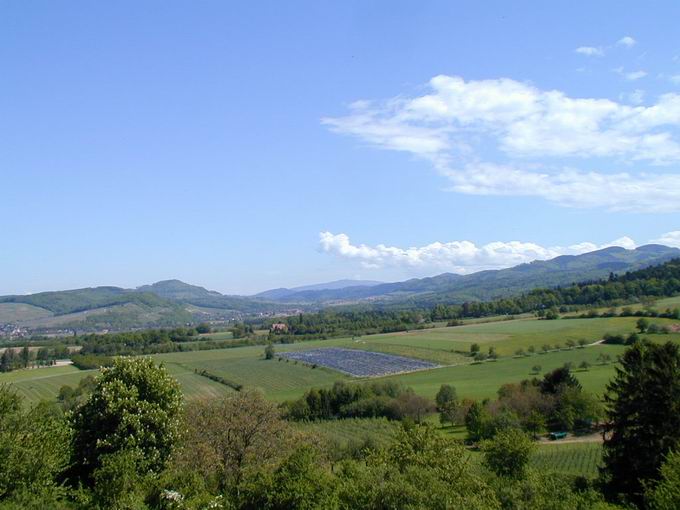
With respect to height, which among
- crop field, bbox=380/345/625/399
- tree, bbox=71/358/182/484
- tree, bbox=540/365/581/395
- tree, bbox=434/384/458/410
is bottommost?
crop field, bbox=380/345/625/399

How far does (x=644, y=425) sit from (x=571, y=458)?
15.0 meters

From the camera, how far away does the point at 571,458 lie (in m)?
45.3

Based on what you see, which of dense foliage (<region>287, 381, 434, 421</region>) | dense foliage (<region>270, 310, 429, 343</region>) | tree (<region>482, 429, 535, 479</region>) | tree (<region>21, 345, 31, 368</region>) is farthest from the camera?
dense foliage (<region>270, 310, 429, 343</region>)

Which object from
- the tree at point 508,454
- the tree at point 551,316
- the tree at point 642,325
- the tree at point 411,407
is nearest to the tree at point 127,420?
the tree at point 508,454

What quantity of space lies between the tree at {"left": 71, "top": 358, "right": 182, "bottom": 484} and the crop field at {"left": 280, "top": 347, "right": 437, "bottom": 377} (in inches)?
2705

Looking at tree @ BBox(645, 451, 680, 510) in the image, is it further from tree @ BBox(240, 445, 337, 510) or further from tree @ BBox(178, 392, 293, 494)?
tree @ BBox(178, 392, 293, 494)

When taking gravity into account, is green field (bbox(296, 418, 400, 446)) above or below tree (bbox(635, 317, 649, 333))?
below

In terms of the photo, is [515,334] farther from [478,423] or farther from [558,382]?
[478,423]

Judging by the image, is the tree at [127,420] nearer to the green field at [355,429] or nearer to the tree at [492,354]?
the green field at [355,429]

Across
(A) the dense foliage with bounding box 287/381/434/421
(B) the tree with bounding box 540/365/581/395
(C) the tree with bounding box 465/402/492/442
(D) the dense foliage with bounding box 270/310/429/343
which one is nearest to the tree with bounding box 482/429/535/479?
(C) the tree with bounding box 465/402/492/442

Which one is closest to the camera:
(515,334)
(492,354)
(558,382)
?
(558,382)

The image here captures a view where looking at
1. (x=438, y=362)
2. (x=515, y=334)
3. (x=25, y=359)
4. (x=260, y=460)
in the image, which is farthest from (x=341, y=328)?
(x=260, y=460)

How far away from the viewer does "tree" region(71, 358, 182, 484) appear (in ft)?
89.3

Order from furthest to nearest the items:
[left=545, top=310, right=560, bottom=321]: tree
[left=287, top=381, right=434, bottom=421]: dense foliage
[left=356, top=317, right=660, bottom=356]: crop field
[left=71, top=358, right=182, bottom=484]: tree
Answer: [left=545, top=310, right=560, bottom=321]: tree, [left=356, top=317, right=660, bottom=356]: crop field, [left=287, top=381, right=434, bottom=421]: dense foliage, [left=71, top=358, right=182, bottom=484]: tree
